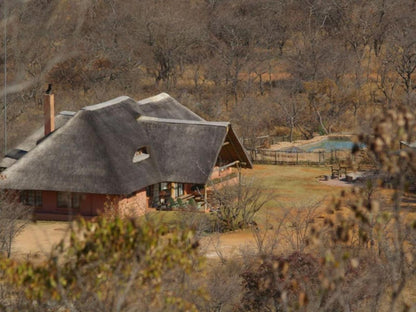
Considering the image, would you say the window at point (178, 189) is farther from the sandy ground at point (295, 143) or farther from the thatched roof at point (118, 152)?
the sandy ground at point (295, 143)

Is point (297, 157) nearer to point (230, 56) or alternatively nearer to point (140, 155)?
point (140, 155)

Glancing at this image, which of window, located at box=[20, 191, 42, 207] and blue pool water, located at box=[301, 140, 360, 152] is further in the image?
blue pool water, located at box=[301, 140, 360, 152]

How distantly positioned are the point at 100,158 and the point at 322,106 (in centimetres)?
2915

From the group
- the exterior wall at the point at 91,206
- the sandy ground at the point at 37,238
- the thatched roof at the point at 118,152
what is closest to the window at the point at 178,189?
the thatched roof at the point at 118,152

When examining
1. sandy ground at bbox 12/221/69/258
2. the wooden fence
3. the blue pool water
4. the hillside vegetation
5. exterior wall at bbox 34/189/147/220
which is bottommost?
sandy ground at bbox 12/221/69/258

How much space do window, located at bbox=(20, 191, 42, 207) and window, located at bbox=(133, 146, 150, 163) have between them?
397 cm

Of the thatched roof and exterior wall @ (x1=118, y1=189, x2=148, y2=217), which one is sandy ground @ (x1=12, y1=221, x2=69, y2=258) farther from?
exterior wall @ (x1=118, y1=189, x2=148, y2=217)

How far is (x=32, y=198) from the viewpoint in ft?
101

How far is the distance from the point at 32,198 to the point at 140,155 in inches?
182

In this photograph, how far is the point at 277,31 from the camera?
234ft

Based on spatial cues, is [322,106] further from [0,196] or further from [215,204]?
[0,196]

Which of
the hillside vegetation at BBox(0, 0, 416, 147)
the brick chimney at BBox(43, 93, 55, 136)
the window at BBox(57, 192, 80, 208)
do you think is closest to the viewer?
the window at BBox(57, 192, 80, 208)

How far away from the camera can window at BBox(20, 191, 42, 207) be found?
30625 millimetres

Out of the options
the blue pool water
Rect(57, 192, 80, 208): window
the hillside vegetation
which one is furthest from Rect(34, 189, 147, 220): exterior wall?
the hillside vegetation
